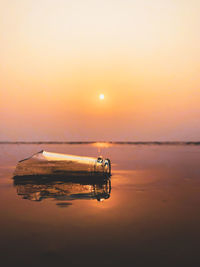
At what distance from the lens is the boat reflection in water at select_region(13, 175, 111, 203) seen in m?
10.7

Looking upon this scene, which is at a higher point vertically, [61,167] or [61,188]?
[61,167]

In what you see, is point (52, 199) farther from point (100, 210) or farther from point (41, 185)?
point (41, 185)

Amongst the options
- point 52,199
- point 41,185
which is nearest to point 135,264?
point 52,199

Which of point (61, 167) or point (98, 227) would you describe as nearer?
point (98, 227)

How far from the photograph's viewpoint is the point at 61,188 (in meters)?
12.3

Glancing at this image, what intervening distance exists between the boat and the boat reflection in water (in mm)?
237

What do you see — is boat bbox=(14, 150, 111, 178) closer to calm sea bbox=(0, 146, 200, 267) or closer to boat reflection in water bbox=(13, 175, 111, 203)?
boat reflection in water bbox=(13, 175, 111, 203)

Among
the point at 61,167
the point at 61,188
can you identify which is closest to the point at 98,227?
the point at 61,188

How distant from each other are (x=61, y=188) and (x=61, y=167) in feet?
9.57

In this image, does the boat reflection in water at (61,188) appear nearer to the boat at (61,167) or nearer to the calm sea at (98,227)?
the calm sea at (98,227)

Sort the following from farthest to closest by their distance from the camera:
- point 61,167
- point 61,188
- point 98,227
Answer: point 61,167 < point 61,188 < point 98,227

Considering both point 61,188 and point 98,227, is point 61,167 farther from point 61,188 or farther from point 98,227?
point 98,227

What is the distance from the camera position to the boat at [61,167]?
1470cm

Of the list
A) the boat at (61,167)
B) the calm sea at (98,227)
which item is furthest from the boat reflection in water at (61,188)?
the boat at (61,167)
